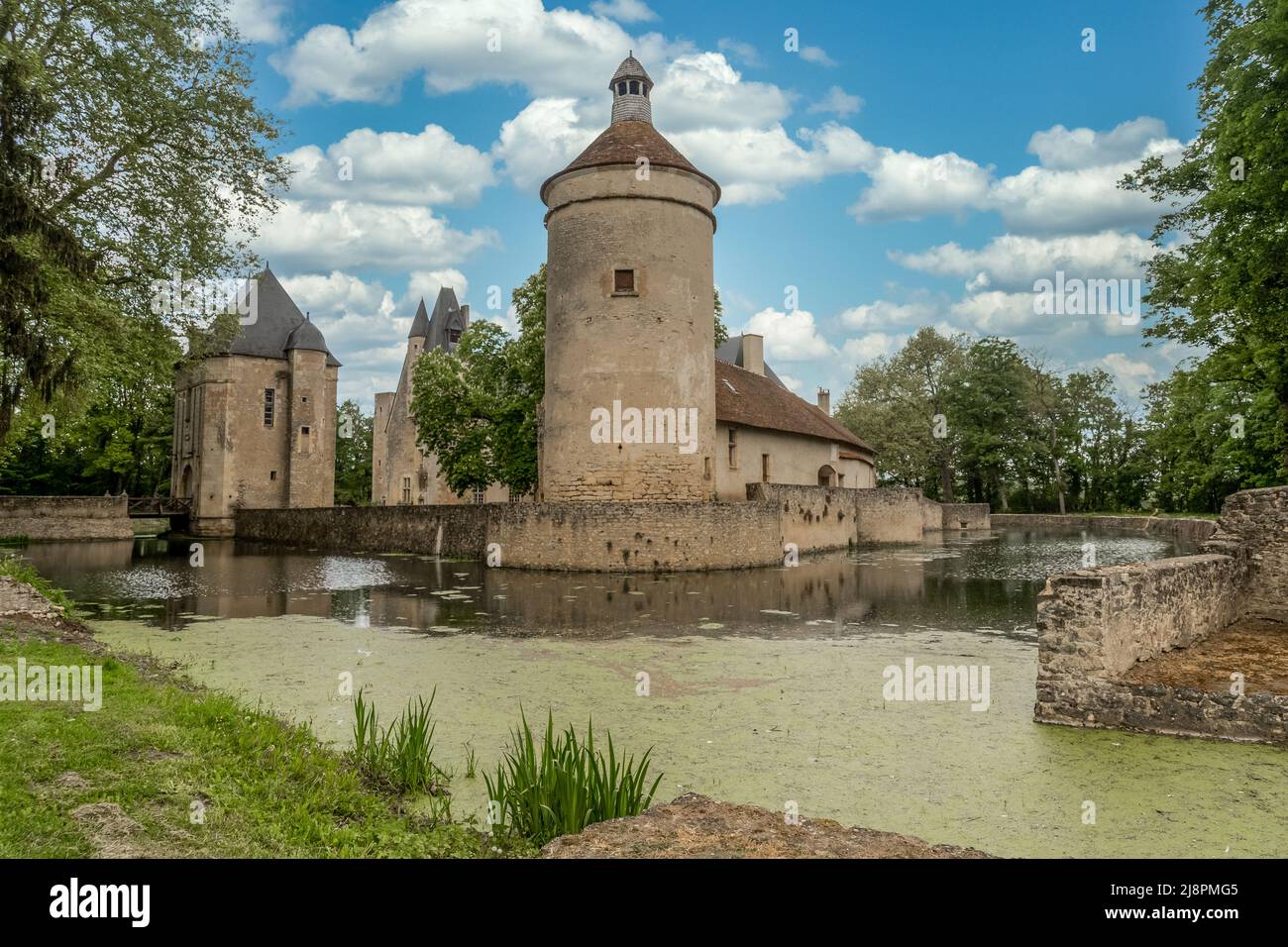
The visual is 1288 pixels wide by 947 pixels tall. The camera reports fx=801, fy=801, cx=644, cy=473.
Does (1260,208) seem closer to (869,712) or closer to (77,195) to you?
(869,712)

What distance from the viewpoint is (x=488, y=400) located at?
28844 mm

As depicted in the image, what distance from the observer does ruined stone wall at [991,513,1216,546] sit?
107ft

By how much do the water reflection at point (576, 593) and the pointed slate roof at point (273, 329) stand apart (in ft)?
70.0

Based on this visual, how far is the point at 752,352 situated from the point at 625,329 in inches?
806

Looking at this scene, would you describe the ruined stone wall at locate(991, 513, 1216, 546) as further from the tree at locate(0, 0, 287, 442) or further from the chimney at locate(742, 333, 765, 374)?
the tree at locate(0, 0, 287, 442)

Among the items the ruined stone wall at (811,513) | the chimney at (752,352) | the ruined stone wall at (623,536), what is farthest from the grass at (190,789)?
the chimney at (752,352)

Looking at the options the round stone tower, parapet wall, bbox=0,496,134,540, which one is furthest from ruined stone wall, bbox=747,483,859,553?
parapet wall, bbox=0,496,134,540

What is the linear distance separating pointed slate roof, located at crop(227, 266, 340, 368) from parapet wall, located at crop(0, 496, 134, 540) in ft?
37.3

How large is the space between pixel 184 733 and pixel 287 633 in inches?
259

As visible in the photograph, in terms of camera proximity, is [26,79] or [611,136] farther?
[611,136]

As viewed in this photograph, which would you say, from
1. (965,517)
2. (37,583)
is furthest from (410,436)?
(37,583)

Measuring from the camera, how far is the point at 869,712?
722 cm

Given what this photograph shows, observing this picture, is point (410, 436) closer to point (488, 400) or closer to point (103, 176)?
point (488, 400)
